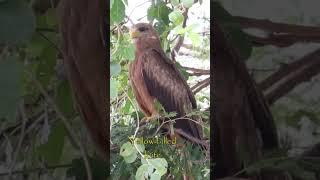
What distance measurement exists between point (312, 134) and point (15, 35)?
140 cm

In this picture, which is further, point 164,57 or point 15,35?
Result: point 164,57

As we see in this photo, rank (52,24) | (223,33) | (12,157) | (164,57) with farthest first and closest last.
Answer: (164,57)
(223,33)
(12,157)
(52,24)

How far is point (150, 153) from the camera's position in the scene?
1447mm

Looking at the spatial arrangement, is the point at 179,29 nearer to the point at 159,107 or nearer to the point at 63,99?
the point at 159,107

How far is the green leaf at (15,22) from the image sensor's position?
0.12 meters

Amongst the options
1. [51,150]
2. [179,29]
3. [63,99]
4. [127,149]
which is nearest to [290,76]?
[179,29]

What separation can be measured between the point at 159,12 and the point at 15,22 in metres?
1.32

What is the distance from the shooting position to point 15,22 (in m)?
0.12

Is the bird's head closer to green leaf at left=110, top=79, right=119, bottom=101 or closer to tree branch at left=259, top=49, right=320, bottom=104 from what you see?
green leaf at left=110, top=79, right=119, bottom=101

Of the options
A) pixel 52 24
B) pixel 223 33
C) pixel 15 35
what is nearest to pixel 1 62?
pixel 15 35

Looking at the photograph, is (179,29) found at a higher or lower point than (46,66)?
higher

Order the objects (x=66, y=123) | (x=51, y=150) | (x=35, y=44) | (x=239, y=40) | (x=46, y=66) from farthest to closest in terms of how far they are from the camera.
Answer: (x=239, y=40), (x=51, y=150), (x=66, y=123), (x=46, y=66), (x=35, y=44)

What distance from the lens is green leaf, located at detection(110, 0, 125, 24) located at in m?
1.38

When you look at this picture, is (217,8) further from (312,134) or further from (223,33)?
(312,134)
